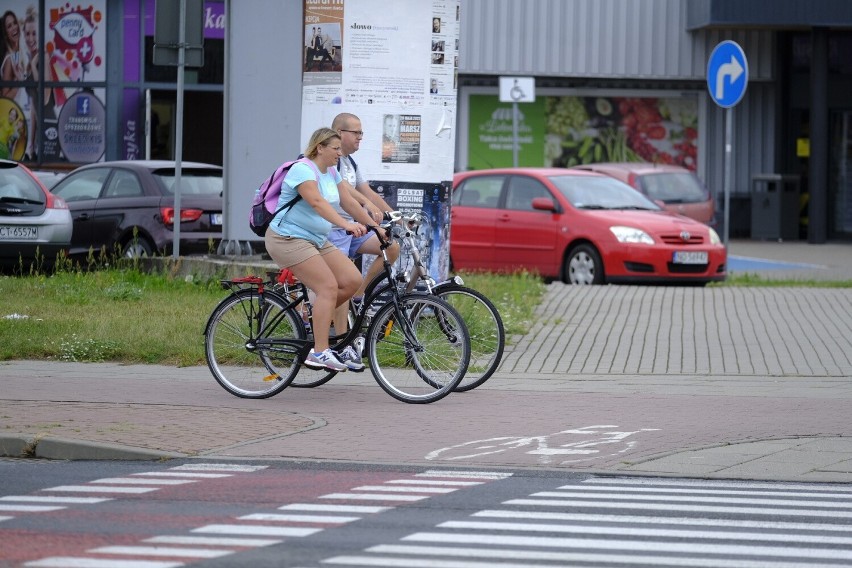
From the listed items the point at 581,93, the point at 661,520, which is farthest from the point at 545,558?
the point at 581,93

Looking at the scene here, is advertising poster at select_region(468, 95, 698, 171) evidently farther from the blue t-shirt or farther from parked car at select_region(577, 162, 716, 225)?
the blue t-shirt

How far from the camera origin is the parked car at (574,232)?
1883cm

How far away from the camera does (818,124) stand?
101 ft

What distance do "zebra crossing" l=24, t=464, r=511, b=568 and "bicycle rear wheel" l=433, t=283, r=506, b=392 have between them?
2553 mm

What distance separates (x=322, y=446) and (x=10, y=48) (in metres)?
26.3

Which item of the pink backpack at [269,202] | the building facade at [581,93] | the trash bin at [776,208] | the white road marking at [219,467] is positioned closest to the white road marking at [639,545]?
the white road marking at [219,467]

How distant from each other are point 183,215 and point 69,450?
10.2 meters

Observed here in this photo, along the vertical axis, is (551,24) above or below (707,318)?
above

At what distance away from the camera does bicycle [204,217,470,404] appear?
33.6ft

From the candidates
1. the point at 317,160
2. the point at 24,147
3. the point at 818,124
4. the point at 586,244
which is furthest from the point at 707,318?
the point at 24,147

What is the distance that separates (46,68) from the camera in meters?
32.8

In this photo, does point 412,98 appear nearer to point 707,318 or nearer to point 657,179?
point 707,318

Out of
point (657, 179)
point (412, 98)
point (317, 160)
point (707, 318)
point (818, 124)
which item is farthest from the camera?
point (818, 124)

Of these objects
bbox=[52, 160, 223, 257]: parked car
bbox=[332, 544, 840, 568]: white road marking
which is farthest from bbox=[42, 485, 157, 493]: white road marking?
bbox=[52, 160, 223, 257]: parked car
